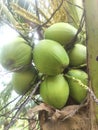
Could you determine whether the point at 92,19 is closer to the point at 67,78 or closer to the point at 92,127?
the point at 67,78

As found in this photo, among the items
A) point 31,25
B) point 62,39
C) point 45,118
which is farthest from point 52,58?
point 31,25

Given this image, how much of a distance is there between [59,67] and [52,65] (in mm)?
30

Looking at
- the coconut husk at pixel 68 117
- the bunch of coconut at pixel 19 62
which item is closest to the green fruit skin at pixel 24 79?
the bunch of coconut at pixel 19 62

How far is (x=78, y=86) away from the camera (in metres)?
1.17

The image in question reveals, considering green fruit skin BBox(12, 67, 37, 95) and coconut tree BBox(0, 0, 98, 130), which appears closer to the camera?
coconut tree BBox(0, 0, 98, 130)

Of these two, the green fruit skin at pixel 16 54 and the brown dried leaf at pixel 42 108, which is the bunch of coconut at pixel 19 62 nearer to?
the green fruit skin at pixel 16 54

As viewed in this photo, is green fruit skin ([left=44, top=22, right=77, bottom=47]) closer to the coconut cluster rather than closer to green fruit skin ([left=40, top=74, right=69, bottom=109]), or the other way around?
the coconut cluster

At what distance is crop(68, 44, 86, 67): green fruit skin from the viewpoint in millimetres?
1241

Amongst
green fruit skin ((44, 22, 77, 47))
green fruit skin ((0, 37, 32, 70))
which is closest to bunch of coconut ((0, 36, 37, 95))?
green fruit skin ((0, 37, 32, 70))

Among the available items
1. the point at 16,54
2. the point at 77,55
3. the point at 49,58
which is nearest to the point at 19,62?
the point at 16,54

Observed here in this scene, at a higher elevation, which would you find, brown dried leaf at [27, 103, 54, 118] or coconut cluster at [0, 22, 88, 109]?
coconut cluster at [0, 22, 88, 109]

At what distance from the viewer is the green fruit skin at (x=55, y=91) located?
1.13m

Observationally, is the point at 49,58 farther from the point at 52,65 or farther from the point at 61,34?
the point at 61,34

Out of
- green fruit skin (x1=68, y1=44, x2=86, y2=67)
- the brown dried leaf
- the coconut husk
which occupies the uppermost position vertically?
green fruit skin (x1=68, y1=44, x2=86, y2=67)
